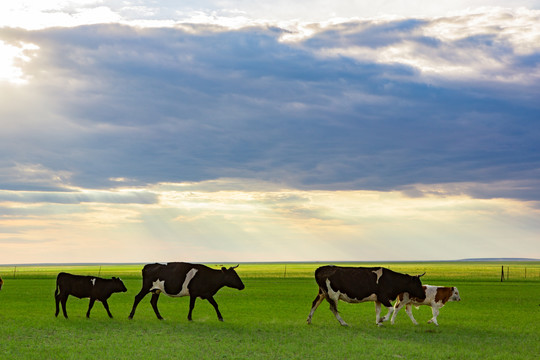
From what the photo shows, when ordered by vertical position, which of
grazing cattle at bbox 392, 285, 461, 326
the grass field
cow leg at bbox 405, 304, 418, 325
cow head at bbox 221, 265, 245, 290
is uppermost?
cow head at bbox 221, 265, 245, 290

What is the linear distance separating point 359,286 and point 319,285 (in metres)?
1.44

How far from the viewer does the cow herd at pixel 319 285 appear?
65.0ft

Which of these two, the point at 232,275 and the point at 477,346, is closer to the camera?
the point at 477,346

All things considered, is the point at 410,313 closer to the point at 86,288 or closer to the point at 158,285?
→ the point at 158,285

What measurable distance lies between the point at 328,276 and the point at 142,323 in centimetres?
689

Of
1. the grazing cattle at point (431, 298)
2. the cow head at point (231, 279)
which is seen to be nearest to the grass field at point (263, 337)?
the grazing cattle at point (431, 298)

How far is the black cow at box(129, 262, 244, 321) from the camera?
20672mm

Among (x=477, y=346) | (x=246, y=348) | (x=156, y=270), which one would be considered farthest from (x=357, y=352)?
(x=156, y=270)

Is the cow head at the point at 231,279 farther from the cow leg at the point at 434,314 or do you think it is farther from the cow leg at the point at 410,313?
the cow leg at the point at 434,314

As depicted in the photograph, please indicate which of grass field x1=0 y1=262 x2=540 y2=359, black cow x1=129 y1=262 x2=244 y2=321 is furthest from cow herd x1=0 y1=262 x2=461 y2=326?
grass field x1=0 y1=262 x2=540 y2=359

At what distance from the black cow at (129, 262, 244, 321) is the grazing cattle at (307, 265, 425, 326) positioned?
3.42 m

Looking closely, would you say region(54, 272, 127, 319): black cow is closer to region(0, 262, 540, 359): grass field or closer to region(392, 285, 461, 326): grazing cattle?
region(0, 262, 540, 359): grass field

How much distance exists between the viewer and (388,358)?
44.8 ft

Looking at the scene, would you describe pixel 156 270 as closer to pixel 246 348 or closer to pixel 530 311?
pixel 246 348
